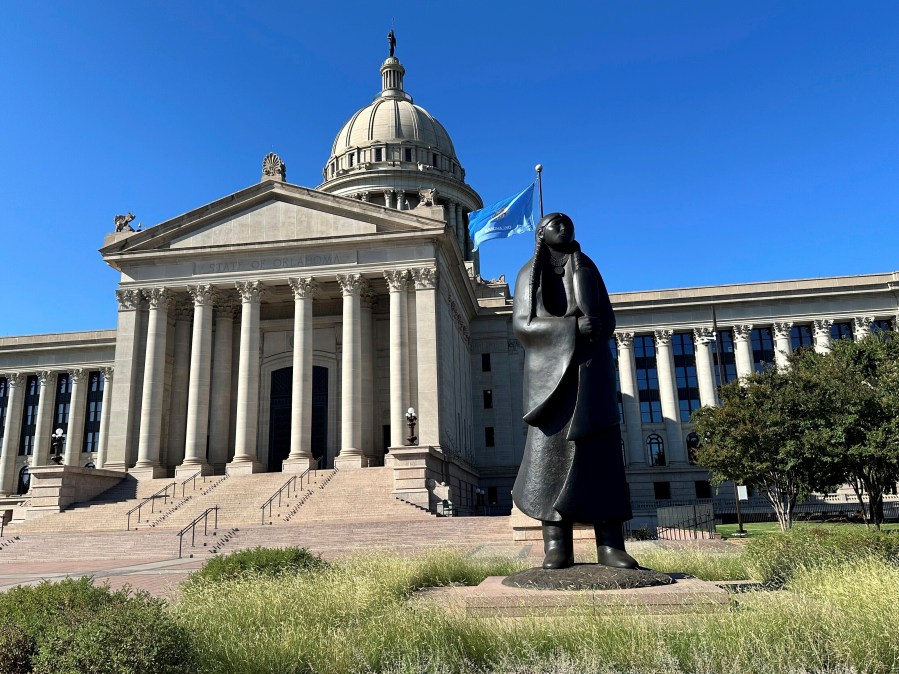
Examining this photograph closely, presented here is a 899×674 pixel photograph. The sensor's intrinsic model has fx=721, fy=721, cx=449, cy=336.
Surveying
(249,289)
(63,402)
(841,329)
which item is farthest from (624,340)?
(63,402)

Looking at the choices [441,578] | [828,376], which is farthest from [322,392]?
[441,578]

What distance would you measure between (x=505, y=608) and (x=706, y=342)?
58880 mm

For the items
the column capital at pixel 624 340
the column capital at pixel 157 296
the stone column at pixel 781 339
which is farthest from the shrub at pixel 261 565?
the stone column at pixel 781 339

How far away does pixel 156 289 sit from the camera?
160ft

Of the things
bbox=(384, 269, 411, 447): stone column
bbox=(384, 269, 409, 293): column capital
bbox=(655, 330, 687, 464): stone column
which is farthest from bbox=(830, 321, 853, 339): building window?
bbox=(384, 269, 411, 447): stone column

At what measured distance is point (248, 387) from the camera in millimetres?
46281

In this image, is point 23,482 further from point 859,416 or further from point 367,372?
point 859,416

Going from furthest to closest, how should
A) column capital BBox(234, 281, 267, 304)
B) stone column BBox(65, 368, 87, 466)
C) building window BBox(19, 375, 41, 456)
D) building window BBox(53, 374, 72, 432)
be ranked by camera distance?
building window BBox(19, 375, 41, 456), building window BBox(53, 374, 72, 432), stone column BBox(65, 368, 87, 466), column capital BBox(234, 281, 267, 304)

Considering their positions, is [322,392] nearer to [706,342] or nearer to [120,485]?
[120,485]

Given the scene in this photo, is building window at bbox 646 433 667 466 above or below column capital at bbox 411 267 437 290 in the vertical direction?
below

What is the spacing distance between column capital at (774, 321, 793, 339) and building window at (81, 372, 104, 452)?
61.9 m

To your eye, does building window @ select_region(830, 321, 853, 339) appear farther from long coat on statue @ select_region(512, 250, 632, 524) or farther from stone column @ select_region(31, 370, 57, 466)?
stone column @ select_region(31, 370, 57, 466)

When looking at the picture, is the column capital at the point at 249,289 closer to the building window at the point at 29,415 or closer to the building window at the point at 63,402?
the building window at the point at 63,402

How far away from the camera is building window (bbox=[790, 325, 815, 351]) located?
63.6m
